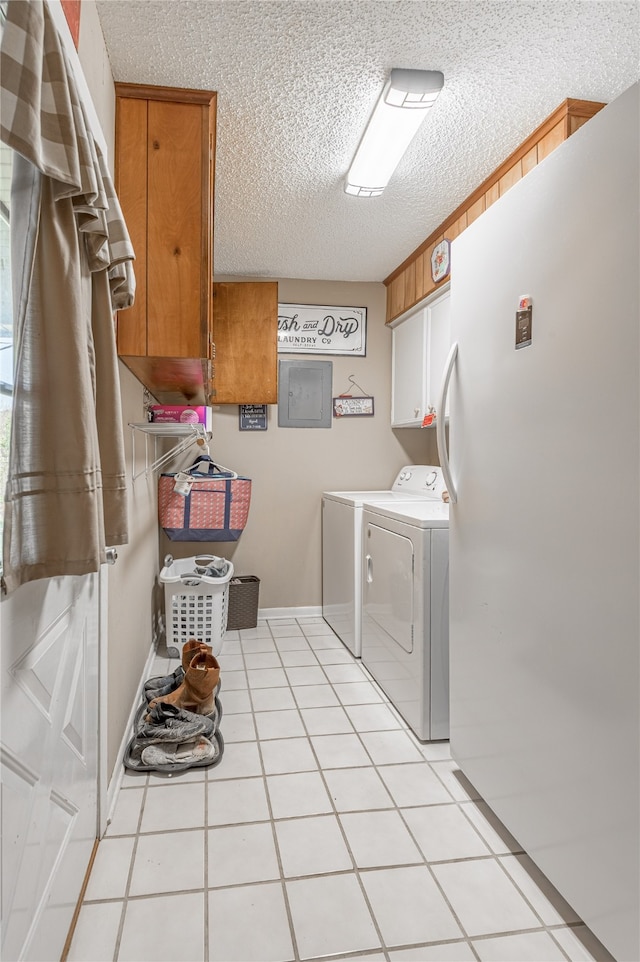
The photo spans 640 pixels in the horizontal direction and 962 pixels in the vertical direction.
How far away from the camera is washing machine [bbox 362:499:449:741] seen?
2105mm

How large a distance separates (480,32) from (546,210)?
0.75 m

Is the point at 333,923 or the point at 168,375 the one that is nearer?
the point at 333,923

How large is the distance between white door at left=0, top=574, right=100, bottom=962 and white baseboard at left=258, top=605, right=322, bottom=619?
241cm

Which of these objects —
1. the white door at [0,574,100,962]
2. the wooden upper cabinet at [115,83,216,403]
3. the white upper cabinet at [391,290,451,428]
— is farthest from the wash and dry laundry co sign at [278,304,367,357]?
the white door at [0,574,100,962]

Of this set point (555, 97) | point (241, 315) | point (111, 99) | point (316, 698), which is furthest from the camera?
point (241, 315)

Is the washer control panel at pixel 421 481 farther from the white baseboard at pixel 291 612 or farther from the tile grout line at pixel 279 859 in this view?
the tile grout line at pixel 279 859

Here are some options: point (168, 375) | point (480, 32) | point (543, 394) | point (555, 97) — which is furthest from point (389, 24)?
point (168, 375)

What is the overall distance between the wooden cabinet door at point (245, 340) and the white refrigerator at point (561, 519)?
6.09ft

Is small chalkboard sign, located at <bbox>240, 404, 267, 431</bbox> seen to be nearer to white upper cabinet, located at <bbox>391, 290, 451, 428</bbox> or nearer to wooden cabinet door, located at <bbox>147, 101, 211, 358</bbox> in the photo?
white upper cabinet, located at <bbox>391, 290, 451, 428</bbox>

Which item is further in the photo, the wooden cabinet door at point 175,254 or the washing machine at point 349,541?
the washing machine at point 349,541

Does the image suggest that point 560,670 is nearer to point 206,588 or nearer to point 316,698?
point 316,698

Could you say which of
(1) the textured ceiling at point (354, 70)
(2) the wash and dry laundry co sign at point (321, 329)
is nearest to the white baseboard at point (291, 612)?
(2) the wash and dry laundry co sign at point (321, 329)

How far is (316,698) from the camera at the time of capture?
99.3 inches

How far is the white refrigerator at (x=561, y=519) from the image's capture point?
1094mm
